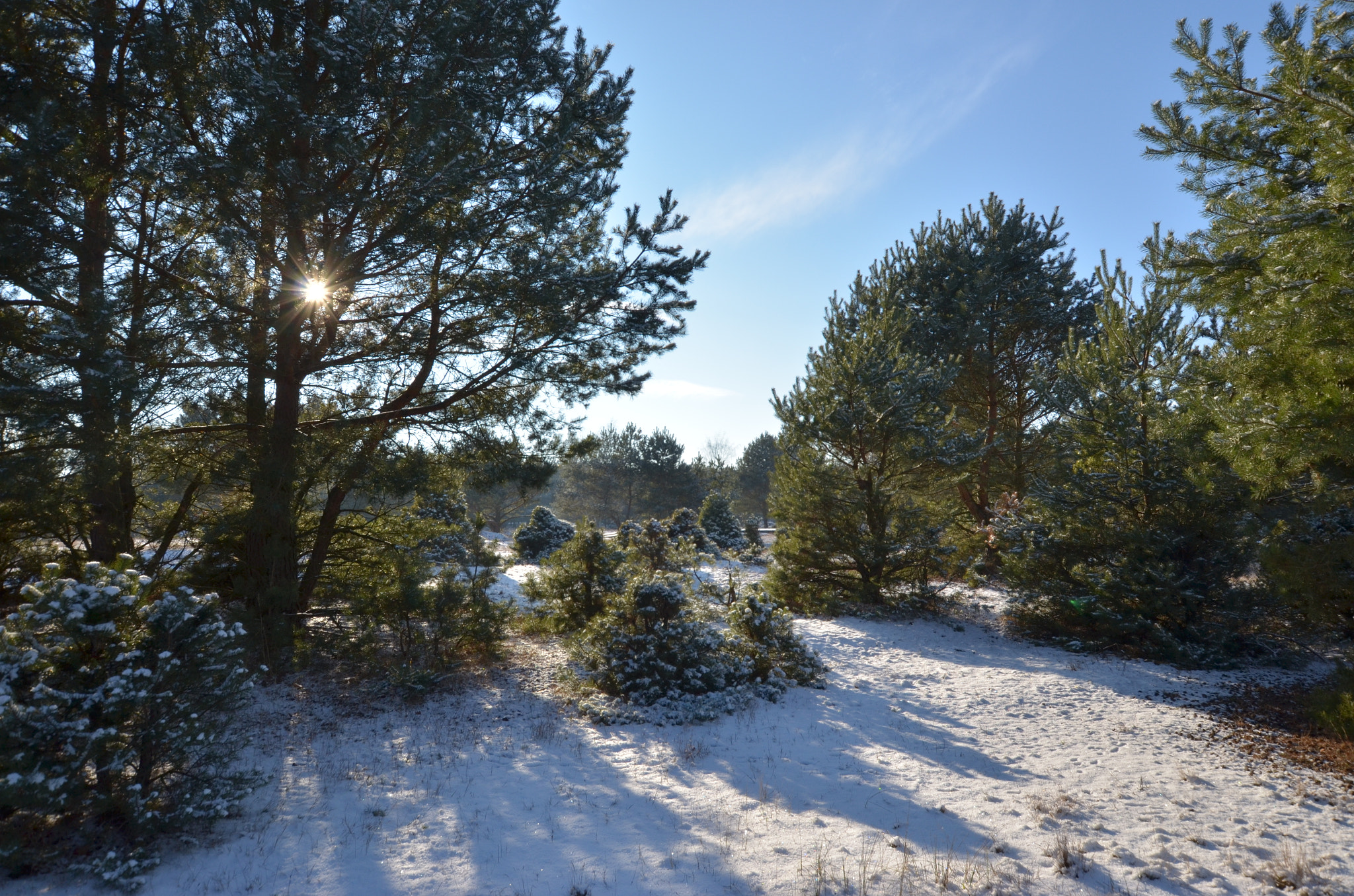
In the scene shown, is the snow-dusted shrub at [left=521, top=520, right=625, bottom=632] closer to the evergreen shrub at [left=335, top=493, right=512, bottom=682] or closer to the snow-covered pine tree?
the evergreen shrub at [left=335, top=493, right=512, bottom=682]

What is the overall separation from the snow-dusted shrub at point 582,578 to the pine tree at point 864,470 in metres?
4.09

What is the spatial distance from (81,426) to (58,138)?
9.23 ft

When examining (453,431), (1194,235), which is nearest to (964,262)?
(1194,235)

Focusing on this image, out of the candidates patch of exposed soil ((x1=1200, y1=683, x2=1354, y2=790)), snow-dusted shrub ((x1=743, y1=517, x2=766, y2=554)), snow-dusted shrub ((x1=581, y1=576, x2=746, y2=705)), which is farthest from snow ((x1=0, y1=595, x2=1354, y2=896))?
snow-dusted shrub ((x1=743, y1=517, x2=766, y2=554))

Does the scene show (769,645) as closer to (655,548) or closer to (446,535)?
(655,548)

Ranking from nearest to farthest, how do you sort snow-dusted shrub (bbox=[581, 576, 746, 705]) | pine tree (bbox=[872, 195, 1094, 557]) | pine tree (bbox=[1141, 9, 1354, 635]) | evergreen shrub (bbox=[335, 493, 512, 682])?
pine tree (bbox=[1141, 9, 1354, 635])
snow-dusted shrub (bbox=[581, 576, 746, 705])
evergreen shrub (bbox=[335, 493, 512, 682])
pine tree (bbox=[872, 195, 1094, 557])

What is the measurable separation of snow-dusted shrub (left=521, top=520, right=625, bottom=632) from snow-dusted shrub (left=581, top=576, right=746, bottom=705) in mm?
2300

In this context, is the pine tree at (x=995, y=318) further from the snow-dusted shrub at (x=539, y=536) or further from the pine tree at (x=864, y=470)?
the snow-dusted shrub at (x=539, y=536)

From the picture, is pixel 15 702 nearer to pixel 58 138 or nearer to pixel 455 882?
pixel 455 882

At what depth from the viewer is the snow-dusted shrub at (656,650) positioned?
766 centimetres

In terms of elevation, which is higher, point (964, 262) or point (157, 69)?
point (964, 262)

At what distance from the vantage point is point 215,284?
7406 millimetres

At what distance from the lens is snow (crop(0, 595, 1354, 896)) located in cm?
388

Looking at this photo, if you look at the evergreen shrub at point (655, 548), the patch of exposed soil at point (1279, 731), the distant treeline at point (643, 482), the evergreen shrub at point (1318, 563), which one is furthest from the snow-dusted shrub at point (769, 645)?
the distant treeline at point (643, 482)
